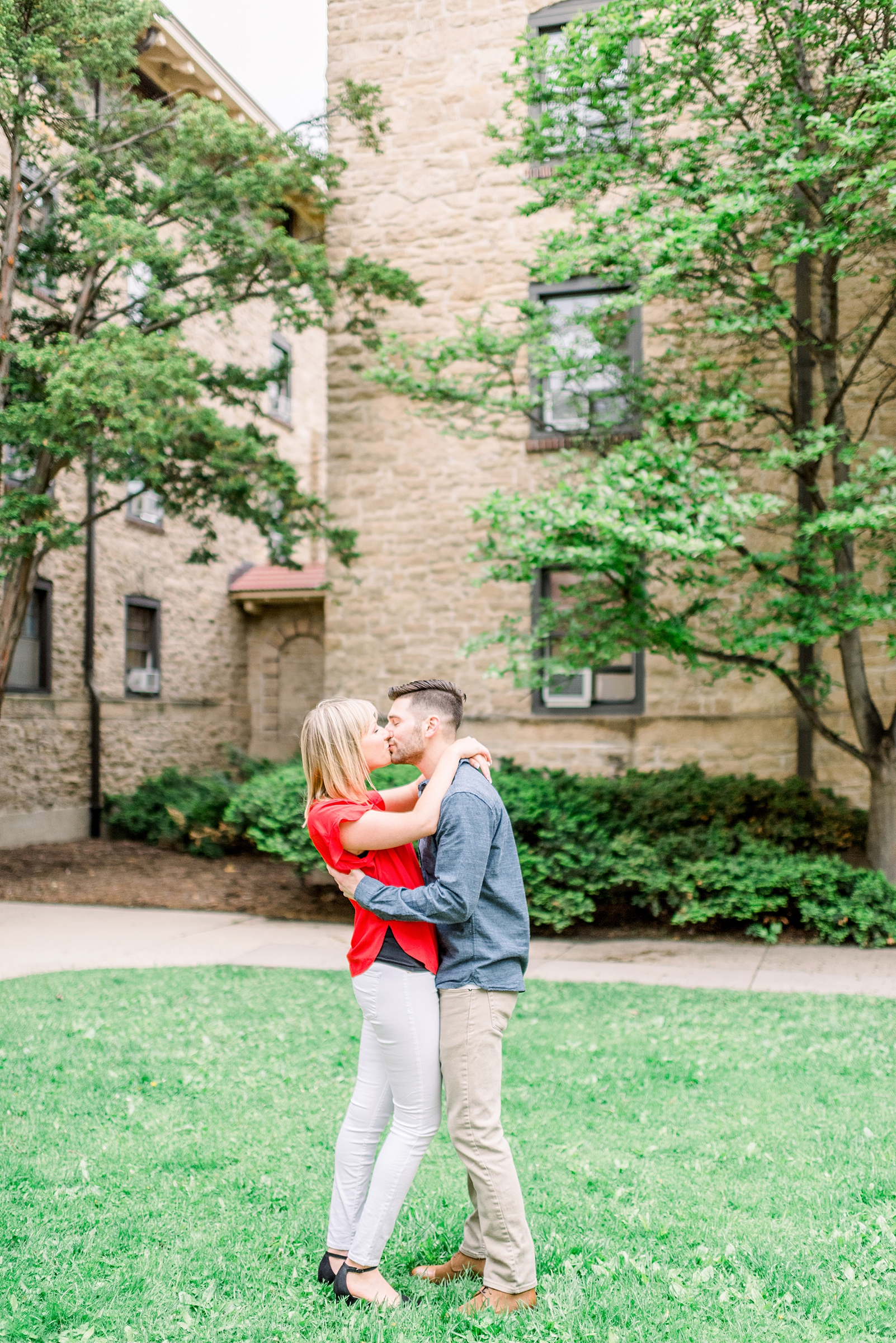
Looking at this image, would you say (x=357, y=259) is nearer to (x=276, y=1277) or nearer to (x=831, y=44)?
(x=831, y=44)

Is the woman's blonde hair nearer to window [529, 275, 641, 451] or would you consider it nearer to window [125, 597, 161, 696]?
window [529, 275, 641, 451]

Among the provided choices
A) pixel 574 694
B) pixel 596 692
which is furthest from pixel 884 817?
pixel 574 694

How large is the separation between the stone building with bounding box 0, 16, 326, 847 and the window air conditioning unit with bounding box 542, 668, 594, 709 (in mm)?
6135

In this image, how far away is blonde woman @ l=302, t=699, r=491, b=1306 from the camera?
110 inches

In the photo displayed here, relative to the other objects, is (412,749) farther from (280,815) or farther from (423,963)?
(280,815)

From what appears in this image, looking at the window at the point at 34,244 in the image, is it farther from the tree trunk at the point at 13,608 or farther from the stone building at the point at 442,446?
the stone building at the point at 442,446

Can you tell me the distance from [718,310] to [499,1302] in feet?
23.7

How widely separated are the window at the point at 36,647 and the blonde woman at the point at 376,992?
12440 mm

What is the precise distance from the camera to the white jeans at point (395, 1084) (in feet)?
9.17

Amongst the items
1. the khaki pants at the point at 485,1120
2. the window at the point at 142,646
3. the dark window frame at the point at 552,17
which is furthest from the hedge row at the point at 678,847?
the dark window frame at the point at 552,17

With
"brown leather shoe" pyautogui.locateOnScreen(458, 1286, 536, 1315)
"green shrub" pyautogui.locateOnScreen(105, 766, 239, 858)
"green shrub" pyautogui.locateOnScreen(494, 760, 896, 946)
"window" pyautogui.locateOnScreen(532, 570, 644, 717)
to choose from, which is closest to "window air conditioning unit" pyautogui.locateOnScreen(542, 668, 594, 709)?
"window" pyautogui.locateOnScreen(532, 570, 644, 717)

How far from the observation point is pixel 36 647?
14.5m

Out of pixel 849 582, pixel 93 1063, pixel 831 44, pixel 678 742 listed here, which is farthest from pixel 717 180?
pixel 93 1063

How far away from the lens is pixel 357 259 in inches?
445
